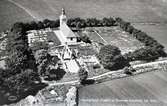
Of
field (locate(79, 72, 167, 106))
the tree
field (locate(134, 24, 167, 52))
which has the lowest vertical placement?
field (locate(79, 72, 167, 106))

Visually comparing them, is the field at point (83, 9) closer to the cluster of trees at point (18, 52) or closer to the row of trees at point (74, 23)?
the row of trees at point (74, 23)

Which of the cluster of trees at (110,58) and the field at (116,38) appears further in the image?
the field at (116,38)

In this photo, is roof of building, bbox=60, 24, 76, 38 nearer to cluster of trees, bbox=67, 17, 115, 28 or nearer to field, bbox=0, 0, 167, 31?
cluster of trees, bbox=67, 17, 115, 28

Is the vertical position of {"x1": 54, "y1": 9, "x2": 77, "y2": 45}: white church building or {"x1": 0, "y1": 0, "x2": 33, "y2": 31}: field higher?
{"x1": 0, "y1": 0, "x2": 33, "y2": 31}: field

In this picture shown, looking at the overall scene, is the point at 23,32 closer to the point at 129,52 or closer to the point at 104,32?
the point at 104,32

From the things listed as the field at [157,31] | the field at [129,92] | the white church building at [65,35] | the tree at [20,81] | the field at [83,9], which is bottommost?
the field at [129,92]

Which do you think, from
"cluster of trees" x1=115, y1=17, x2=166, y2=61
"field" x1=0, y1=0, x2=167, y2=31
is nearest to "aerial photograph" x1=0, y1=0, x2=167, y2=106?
"cluster of trees" x1=115, y1=17, x2=166, y2=61

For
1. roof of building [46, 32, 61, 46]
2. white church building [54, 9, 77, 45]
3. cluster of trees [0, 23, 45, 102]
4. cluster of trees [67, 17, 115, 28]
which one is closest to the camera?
cluster of trees [0, 23, 45, 102]

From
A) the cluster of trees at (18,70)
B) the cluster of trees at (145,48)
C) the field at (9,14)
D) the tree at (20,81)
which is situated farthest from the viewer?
the field at (9,14)

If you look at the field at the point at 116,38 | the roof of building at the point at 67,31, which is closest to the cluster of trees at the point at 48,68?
the roof of building at the point at 67,31
